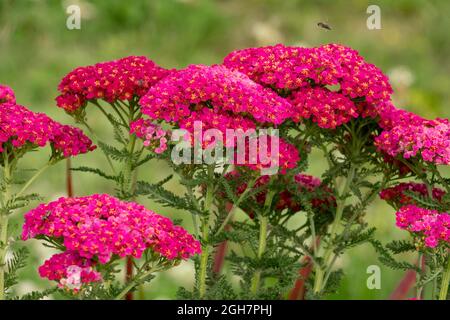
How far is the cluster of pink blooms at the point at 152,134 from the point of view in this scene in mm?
2990

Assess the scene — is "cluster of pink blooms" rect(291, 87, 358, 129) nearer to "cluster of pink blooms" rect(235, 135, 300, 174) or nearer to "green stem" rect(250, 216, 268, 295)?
"cluster of pink blooms" rect(235, 135, 300, 174)

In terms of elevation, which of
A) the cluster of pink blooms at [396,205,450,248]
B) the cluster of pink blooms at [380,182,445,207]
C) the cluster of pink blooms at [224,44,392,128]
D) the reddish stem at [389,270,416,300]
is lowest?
the reddish stem at [389,270,416,300]

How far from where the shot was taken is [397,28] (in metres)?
9.25

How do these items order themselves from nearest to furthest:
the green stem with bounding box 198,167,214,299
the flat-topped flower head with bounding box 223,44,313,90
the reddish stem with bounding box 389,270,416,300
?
the green stem with bounding box 198,167,214,299 → the flat-topped flower head with bounding box 223,44,313,90 → the reddish stem with bounding box 389,270,416,300

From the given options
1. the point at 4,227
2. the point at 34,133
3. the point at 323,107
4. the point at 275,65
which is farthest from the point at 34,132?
the point at 323,107

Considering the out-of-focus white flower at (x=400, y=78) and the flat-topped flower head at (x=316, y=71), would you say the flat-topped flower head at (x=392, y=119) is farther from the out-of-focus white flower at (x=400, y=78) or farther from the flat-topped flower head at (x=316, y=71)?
the out-of-focus white flower at (x=400, y=78)

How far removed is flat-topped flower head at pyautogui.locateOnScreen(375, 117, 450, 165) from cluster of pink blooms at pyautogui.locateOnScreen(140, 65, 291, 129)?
42cm

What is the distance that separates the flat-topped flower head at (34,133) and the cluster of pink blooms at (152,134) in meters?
0.28

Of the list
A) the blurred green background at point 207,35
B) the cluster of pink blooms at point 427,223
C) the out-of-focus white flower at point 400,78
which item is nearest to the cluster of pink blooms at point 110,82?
the cluster of pink blooms at point 427,223

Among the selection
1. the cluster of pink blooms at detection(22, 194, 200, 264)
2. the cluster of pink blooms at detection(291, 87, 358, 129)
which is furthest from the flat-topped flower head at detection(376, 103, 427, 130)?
the cluster of pink blooms at detection(22, 194, 200, 264)

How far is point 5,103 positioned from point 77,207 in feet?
2.29

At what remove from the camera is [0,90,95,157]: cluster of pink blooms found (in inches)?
116

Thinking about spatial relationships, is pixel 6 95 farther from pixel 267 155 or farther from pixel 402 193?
pixel 402 193
